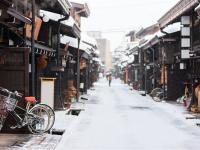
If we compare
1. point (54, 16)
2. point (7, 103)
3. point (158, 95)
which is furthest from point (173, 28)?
point (7, 103)

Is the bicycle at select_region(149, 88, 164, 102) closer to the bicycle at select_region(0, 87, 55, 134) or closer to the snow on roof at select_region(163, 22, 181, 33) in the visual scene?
the snow on roof at select_region(163, 22, 181, 33)

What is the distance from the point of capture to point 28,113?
1335cm

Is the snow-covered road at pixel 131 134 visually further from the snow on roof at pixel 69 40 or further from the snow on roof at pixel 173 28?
the snow on roof at pixel 173 28

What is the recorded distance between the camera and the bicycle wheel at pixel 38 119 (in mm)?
13398

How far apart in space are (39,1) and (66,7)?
4.64 ft

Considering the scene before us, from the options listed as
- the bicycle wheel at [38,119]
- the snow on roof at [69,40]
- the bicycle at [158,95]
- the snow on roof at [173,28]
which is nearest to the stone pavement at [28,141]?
the bicycle wheel at [38,119]

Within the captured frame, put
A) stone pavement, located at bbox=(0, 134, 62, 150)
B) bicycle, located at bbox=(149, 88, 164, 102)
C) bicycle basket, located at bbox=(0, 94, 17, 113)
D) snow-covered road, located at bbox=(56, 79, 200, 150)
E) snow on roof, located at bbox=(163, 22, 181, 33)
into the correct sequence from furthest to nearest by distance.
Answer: bicycle, located at bbox=(149, 88, 164, 102) < snow on roof, located at bbox=(163, 22, 181, 33) < bicycle basket, located at bbox=(0, 94, 17, 113) < snow-covered road, located at bbox=(56, 79, 200, 150) < stone pavement, located at bbox=(0, 134, 62, 150)

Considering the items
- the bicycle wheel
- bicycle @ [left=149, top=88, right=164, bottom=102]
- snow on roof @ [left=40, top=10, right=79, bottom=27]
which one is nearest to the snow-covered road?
the bicycle wheel

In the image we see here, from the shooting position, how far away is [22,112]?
13.6 metres

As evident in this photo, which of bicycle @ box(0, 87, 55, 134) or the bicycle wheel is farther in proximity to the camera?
the bicycle wheel

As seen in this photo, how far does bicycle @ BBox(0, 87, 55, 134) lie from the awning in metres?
10.4

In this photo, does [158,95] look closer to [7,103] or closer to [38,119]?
[38,119]

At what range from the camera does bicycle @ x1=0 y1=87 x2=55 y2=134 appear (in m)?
12.7

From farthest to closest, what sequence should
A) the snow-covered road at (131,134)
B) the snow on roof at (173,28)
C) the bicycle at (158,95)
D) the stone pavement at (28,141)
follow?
the bicycle at (158,95) → the snow on roof at (173,28) → the snow-covered road at (131,134) → the stone pavement at (28,141)
